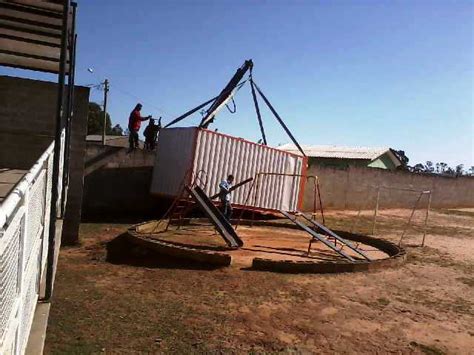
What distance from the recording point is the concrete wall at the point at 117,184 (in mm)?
14859

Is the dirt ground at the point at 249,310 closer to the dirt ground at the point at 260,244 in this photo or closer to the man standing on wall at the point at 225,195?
the dirt ground at the point at 260,244

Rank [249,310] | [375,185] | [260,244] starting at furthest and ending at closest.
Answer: [375,185] < [260,244] < [249,310]

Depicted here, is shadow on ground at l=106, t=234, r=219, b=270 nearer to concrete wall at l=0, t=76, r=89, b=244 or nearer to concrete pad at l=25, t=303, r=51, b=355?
concrete wall at l=0, t=76, r=89, b=244

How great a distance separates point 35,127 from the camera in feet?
→ 32.6

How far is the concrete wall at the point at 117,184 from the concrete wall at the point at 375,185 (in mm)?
8304

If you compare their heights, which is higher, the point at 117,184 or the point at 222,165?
the point at 222,165

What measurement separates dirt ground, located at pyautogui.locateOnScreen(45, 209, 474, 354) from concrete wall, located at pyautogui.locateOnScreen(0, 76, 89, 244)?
52.2 inches

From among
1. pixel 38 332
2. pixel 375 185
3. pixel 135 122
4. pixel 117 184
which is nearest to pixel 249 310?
pixel 38 332

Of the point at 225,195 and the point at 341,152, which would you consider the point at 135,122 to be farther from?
the point at 341,152

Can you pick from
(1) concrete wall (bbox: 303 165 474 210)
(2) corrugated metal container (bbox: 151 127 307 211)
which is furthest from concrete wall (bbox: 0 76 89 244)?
(1) concrete wall (bbox: 303 165 474 210)

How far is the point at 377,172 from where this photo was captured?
26422 mm

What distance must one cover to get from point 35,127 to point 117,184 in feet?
18.7

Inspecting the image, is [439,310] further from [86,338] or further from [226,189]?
[226,189]

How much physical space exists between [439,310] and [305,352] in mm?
3327
